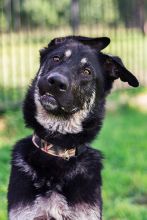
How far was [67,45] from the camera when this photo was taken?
14.9 feet

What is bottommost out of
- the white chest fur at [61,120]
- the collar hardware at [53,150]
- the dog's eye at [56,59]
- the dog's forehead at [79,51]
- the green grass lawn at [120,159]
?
the green grass lawn at [120,159]

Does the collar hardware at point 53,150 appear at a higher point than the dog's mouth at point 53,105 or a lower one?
lower

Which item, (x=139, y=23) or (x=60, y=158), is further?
(x=139, y=23)

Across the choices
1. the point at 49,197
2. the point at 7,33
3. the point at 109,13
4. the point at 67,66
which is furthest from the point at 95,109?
the point at 109,13

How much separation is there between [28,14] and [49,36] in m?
0.62


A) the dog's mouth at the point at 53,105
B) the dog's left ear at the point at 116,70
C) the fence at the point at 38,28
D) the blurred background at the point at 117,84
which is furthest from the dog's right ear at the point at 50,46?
the fence at the point at 38,28

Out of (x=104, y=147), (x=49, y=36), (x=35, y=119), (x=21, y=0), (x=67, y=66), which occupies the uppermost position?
(x=21, y=0)

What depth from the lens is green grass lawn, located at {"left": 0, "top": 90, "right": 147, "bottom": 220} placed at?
568cm

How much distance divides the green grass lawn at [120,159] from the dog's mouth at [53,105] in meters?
1.15

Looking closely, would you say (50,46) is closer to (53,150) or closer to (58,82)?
(58,82)

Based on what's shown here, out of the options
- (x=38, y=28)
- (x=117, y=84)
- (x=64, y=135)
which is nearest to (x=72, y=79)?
(x=64, y=135)

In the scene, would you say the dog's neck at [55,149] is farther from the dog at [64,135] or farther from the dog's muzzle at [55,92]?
the dog's muzzle at [55,92]

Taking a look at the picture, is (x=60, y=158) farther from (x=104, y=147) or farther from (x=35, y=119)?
(x=104, y=147)

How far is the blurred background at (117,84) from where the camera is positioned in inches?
251
